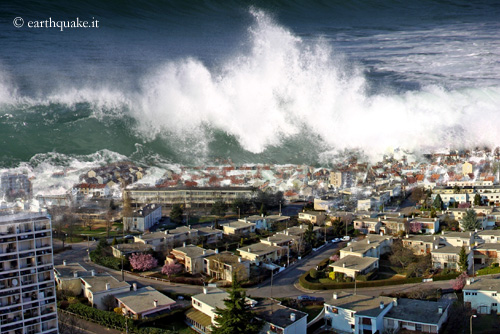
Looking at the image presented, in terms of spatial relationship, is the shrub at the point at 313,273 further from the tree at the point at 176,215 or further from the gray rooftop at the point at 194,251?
the tree at the point at 176,215

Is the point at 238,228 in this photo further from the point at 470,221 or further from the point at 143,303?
the point at 470,221

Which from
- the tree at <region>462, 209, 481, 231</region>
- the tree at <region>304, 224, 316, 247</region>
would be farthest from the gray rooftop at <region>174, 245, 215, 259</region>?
the tree at <region>462, 209, 481, 231</region>

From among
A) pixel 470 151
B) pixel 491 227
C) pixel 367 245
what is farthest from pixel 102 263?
pixel 470 151

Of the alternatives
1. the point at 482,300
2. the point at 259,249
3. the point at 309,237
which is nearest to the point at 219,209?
the point at 309,237

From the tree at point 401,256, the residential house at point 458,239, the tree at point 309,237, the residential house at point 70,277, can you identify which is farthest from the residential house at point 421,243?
the residential house at point 70,277

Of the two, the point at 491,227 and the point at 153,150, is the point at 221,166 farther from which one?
the point at 491,227
